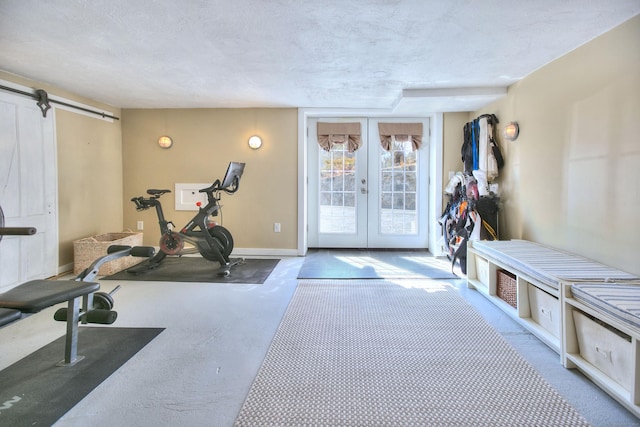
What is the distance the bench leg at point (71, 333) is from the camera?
6.25 feet

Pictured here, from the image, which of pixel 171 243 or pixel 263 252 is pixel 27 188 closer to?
pixel 171 243

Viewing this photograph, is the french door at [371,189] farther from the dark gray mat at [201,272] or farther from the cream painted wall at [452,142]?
the dark gray mat at [201,272]

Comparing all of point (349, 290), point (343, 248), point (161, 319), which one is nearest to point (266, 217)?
point (343, 248)

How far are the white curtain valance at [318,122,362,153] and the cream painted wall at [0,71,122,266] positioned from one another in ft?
9.76

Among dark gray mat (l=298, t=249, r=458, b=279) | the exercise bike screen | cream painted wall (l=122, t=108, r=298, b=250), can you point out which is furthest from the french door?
the exercise bike screen

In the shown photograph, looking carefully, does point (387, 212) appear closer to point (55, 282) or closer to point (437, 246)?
point (437, 246)

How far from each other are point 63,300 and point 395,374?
177cm

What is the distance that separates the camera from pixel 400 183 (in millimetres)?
5234

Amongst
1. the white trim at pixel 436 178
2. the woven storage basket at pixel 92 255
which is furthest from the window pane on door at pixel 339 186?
the woven storage basket at pixel 92 255

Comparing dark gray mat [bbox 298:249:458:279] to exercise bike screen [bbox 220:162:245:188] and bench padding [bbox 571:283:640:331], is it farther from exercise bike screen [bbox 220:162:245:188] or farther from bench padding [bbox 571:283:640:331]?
bench padding [bbox 571:283:640:331]

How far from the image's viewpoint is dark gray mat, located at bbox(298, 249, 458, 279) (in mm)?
3865

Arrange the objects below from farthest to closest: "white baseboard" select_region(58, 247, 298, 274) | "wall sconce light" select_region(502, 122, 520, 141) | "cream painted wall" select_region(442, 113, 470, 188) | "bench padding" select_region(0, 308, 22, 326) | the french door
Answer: the french door < "white baseboard" select_region(58, 247, 298, 274) < "cream painted wall" select_region(442, 113, 470, 188) < "wall sconce light" select_region(502, 122, 520, 141) < "bench padding" select_region(0, 308, 22, 326)

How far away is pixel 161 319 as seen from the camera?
265 cm

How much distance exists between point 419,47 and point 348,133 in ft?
8.22
